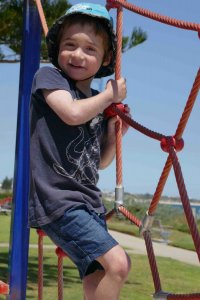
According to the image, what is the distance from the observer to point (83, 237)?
1513 millimetres

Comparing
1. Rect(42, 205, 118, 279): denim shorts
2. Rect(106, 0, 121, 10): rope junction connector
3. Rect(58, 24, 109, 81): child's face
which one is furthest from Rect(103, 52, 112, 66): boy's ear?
Rect(42, 205, 118, 279): denim shorts

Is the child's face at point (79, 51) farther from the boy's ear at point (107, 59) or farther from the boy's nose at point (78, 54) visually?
the boy's ear at point (107, 59)

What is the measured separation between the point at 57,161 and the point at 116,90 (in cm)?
26

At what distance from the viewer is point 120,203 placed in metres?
1.95

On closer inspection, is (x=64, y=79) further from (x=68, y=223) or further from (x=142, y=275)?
(x=142, y=275)

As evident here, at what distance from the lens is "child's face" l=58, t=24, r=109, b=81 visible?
5.58ft

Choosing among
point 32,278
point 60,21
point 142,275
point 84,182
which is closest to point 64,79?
point 60,21

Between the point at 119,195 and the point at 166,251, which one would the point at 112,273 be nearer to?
the point at 119,195

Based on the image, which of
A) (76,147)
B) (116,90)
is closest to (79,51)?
(116,90)

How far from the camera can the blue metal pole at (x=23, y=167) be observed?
2271 mm

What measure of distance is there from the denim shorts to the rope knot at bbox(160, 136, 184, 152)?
28cm

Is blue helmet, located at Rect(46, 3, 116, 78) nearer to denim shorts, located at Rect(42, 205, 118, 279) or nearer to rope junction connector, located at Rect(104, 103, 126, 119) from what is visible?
rope junction connector, located at Rect(104, 103, 126, 119)

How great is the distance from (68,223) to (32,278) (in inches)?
194

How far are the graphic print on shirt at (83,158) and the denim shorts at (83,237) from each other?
0.12 m
